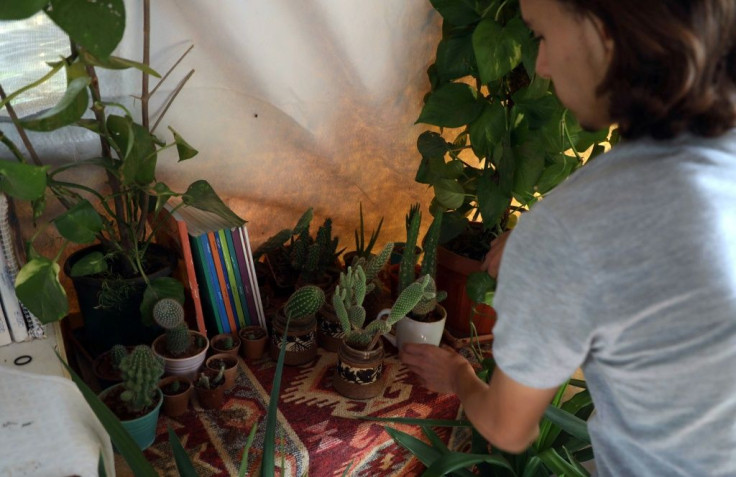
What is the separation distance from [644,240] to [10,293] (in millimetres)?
994

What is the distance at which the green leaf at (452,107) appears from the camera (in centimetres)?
122

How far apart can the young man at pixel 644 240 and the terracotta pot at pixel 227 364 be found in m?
0.64

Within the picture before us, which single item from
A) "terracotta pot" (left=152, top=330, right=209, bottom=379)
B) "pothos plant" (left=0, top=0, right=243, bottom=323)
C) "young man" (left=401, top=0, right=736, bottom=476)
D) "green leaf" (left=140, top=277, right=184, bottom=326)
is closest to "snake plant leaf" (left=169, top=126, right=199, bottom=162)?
"pothos plant" (left=0, top=0, right=243, bottom=323)

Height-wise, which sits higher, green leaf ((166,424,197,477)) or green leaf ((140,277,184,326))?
green leaf ((140,277,184,326))

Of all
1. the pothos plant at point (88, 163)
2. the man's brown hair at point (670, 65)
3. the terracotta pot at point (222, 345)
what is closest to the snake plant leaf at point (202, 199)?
the pothos plant at point (88, 163)

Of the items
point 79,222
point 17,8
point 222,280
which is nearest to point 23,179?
point 79,222

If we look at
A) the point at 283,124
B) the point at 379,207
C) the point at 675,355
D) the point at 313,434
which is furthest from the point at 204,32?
the point at 675,355

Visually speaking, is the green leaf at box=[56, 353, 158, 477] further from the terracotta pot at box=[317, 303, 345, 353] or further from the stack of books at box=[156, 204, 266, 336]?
the terracotta pot at box=[317, 303, 345, 353]

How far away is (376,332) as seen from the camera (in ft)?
3.70

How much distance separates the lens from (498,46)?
3.47 feet

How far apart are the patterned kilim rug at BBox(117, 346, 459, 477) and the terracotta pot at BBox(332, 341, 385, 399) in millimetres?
18

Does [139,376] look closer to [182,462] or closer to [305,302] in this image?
[182,462]

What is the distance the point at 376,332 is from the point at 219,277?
33cm

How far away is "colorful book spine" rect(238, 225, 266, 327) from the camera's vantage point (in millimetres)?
1190
